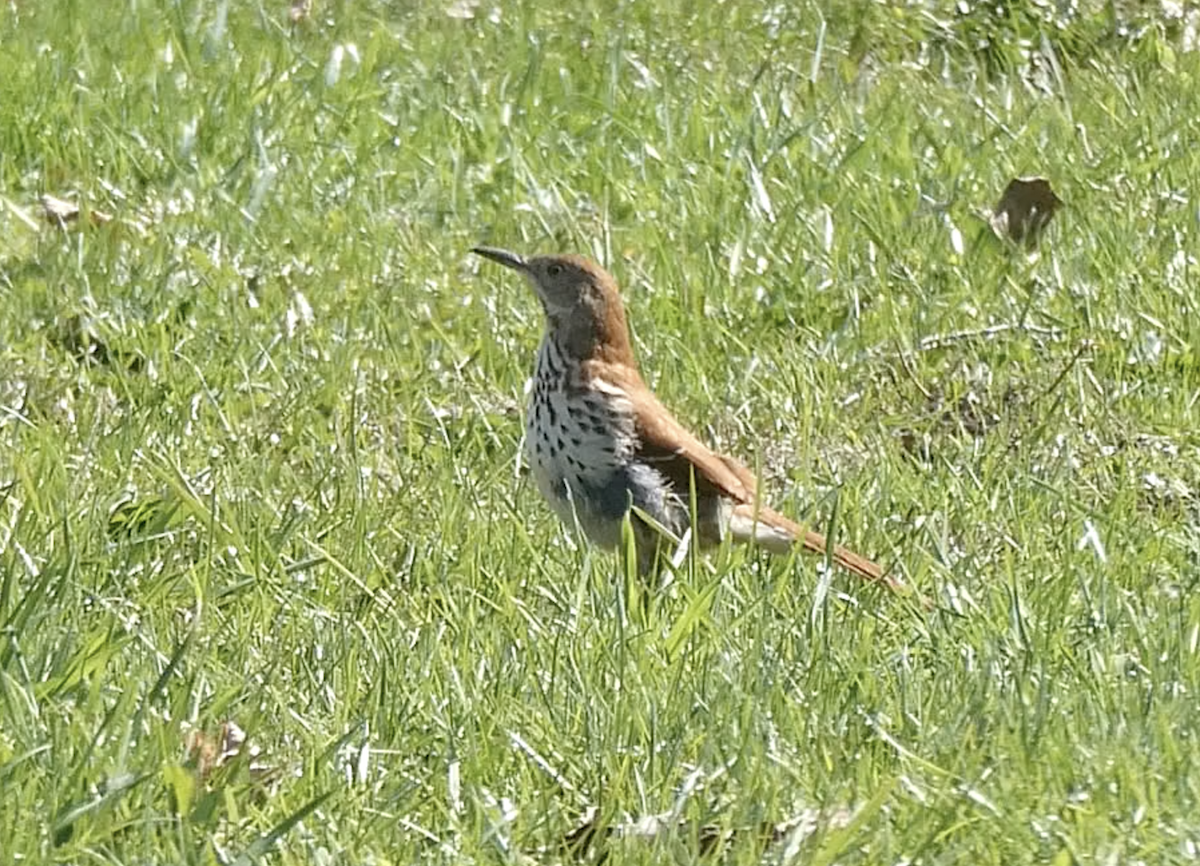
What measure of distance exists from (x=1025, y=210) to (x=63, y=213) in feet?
7.92

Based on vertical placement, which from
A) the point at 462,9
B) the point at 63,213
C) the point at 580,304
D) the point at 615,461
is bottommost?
the point at 63,213

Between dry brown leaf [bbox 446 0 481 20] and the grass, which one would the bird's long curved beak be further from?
dry brown leaf [bbox 446 0 481 20]

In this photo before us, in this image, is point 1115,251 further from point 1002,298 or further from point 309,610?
point 309,610

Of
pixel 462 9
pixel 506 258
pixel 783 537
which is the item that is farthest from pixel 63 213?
pixel 783 537

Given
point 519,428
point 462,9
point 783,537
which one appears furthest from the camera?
point 462,9

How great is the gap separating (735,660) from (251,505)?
4.26ft

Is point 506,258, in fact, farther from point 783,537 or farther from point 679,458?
point 783,537

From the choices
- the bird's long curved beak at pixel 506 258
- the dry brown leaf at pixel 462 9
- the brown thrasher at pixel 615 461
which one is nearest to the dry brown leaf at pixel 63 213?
the bird's long curved beak at pixel 506 258

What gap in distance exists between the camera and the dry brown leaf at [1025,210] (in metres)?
6.65

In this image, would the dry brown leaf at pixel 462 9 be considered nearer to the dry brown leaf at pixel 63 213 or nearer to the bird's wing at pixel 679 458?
the dry brown leaf at pixel 63 213

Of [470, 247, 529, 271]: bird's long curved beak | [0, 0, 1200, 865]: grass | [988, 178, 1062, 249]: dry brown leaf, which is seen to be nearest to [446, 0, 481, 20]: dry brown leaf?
[0, 0, 1200, 865]: grass

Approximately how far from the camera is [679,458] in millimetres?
5285

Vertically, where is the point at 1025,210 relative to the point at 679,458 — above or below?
above

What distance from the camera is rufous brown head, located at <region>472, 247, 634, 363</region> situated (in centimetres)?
548
